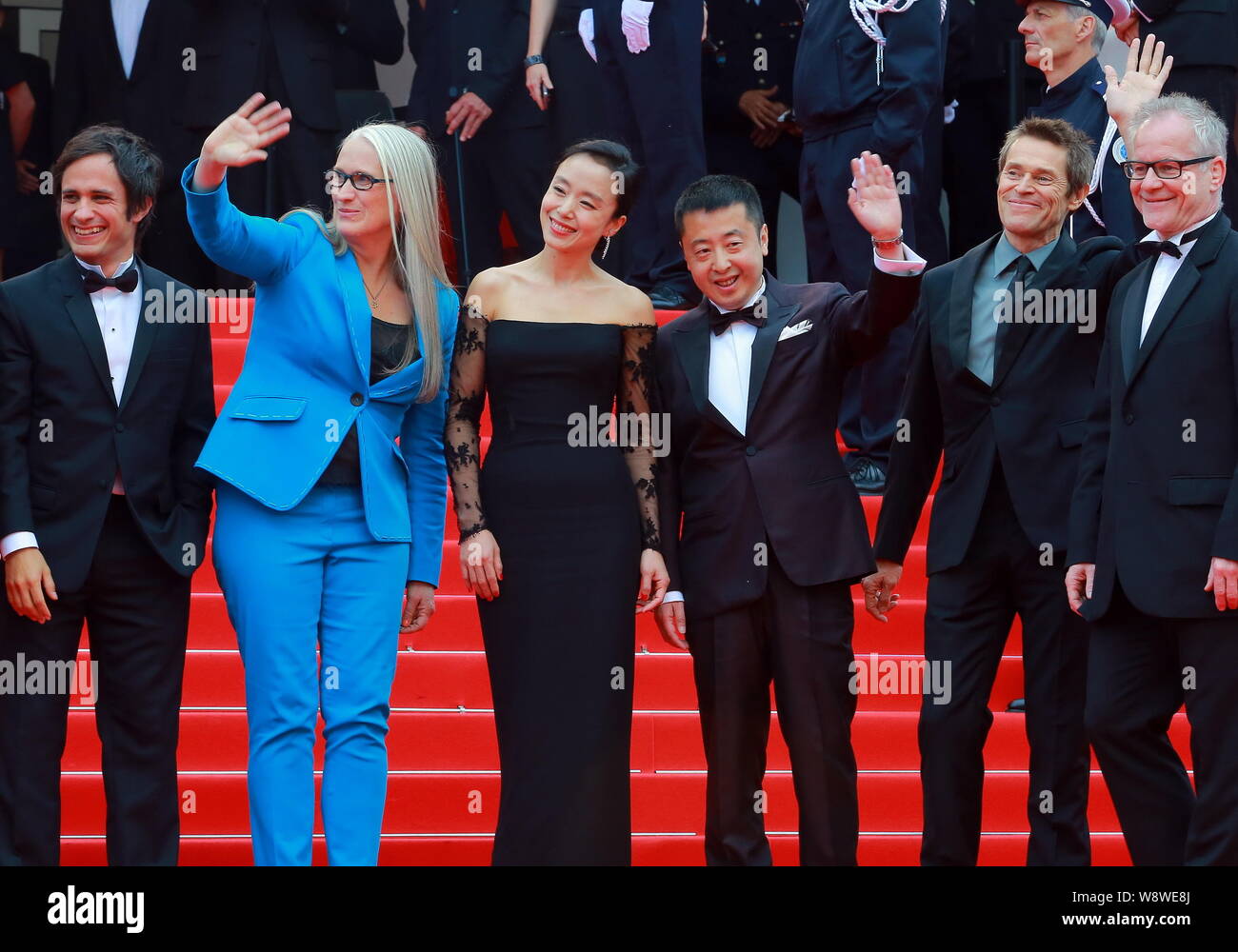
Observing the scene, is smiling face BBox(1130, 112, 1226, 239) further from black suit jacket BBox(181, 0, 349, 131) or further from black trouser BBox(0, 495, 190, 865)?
black suit jacket BBox(181, 0, 349, 131)

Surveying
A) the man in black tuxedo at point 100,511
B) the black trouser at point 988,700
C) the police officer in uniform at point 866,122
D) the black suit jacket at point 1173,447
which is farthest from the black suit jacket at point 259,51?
the black suit jacket at point 1173,447

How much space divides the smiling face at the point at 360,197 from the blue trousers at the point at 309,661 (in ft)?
2.13

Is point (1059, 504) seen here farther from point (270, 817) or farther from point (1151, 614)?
point (270, 817)

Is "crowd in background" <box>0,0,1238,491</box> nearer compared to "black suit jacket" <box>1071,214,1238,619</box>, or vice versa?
"black suit jacket" <box>1071,214,1238,619</box>

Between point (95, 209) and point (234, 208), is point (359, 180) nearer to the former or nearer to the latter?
point (234, 208)

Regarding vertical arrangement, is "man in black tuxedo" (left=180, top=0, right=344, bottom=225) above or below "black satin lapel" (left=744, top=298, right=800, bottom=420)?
above

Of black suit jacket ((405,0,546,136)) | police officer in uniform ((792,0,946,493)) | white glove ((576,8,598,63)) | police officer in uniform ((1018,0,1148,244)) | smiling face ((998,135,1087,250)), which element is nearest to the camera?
smiling face ((998,135,1087,250))

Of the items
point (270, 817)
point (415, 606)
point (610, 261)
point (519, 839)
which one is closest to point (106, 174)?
point (415, 606)

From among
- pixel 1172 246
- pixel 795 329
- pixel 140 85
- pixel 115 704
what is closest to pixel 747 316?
pixel 795 329

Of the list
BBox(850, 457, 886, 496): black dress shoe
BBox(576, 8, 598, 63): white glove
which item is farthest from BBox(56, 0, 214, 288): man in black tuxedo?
BBox(850, 457, 886, 496): black dress shoe

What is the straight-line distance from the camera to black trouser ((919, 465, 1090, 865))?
4516 millimetres

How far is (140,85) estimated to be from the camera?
8.11 metres

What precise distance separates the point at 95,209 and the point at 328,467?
908 mm

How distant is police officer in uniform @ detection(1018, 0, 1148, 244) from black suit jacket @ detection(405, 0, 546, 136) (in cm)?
245
